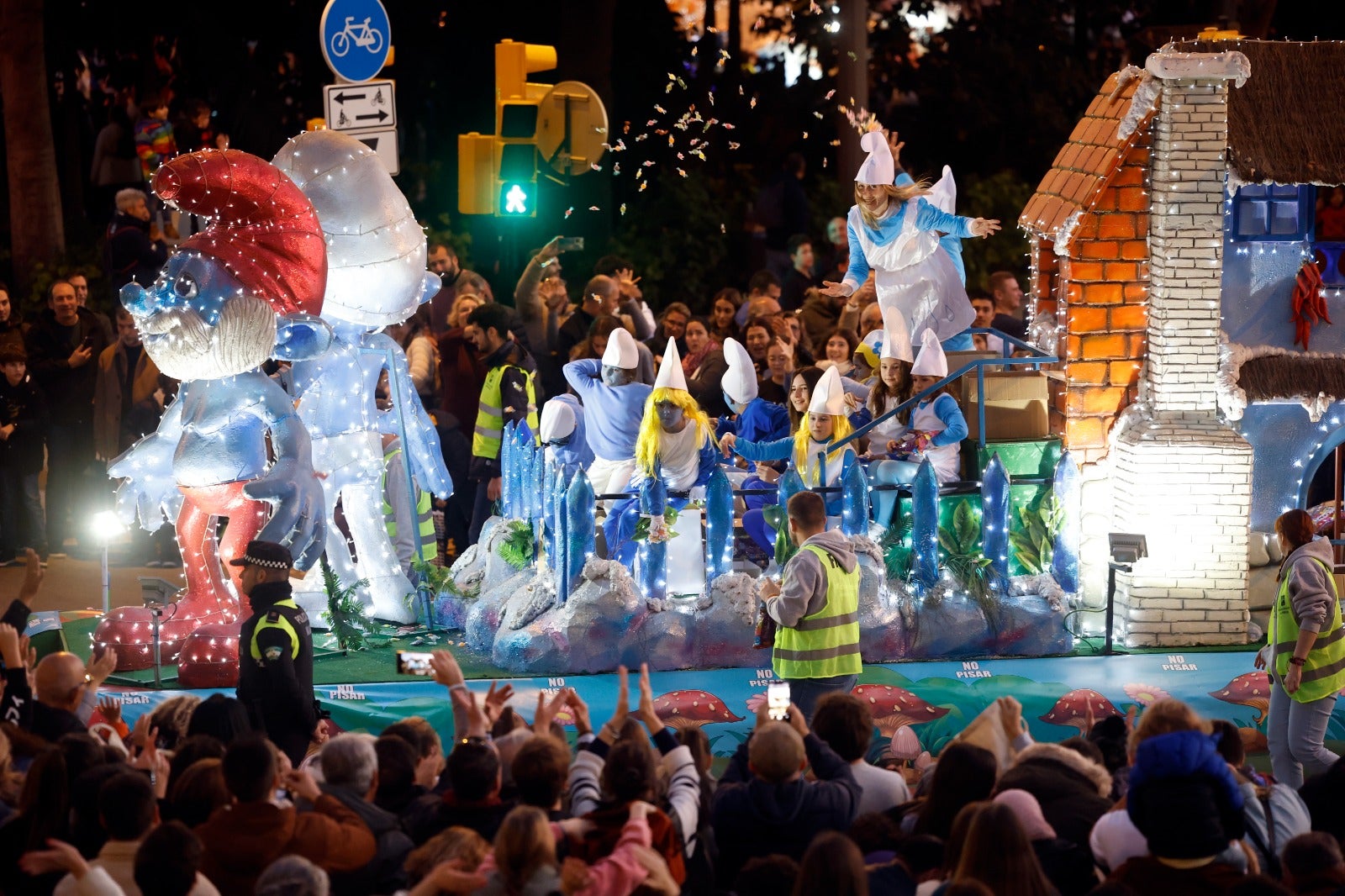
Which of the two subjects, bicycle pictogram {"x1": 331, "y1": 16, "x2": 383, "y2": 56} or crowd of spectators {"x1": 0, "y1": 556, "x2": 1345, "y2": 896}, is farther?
bicycle pictogram {"x1": 331, "y1": 16, "x2": 383, "y2": 56}

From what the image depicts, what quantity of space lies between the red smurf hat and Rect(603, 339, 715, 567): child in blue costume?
6.30 feet

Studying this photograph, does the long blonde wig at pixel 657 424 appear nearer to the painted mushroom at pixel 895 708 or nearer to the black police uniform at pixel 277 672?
the painted mushroom at pixel 895 708

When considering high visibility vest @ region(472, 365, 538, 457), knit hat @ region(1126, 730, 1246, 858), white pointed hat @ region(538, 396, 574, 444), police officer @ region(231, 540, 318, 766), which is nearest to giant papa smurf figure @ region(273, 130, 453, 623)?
white pointed hat @ region(538, 396, 574, 444)

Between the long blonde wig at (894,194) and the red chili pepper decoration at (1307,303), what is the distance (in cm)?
216

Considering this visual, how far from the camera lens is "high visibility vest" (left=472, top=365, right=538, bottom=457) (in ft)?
41.4

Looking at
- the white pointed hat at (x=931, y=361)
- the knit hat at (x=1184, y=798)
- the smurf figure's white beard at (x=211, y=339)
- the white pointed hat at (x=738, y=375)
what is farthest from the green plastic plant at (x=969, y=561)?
the knit hat at (x=1184, y=798)

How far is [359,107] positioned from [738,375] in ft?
12.1

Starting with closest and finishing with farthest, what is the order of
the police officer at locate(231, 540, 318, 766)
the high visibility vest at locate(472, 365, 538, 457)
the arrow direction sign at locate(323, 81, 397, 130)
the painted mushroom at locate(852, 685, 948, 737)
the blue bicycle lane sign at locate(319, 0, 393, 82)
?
the police officer at locate(231, 540, 318, 766) → the painted mushroom at locate(852, 685, 948, 737) → the high visibility vest at locate(472, 365, 538, 457) → the arrow direction sign at locate(323, 81, 397, 130) → the blue bicycle lane sign at locate(319, 0, 393, 82)

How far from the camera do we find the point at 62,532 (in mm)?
14133

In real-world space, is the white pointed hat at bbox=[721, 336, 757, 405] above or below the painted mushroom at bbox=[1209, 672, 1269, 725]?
above

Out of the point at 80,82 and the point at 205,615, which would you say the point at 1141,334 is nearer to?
the point at 205,615

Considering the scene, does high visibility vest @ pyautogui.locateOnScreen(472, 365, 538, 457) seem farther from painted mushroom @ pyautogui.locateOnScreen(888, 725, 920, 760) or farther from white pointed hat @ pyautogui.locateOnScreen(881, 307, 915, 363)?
painted mushroom @ pyautogui.locateOnScreen(888, 725, 920, 760)

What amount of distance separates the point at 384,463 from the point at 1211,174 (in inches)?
190

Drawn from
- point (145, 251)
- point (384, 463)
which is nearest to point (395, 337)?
point (145, 251)
